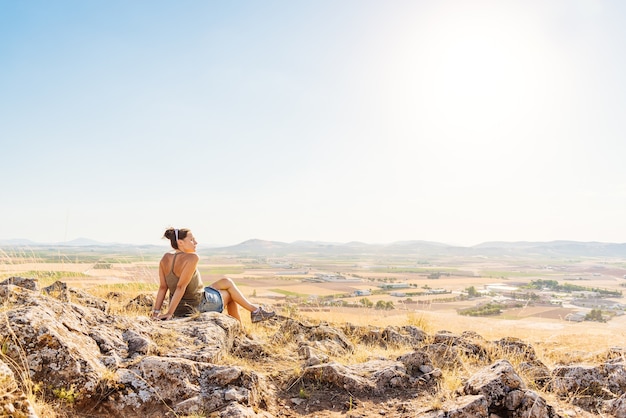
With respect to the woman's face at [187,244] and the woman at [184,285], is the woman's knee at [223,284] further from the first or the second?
the woman's face at [187,244]

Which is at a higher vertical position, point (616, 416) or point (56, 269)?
point (56, 269)

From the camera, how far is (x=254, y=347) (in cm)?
607

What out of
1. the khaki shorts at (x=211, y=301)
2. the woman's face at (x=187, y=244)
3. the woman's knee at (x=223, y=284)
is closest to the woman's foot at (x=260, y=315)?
the khaki shorts at (x=211, y=301)

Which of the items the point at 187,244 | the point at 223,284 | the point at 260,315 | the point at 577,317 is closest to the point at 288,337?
the point at 260,315

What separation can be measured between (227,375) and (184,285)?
2.94 m

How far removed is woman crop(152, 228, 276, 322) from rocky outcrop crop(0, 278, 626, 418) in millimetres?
734

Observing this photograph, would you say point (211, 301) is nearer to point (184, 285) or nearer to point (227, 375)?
point (184, 285)

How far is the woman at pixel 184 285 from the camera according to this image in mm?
6852

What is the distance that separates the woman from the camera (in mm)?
6852

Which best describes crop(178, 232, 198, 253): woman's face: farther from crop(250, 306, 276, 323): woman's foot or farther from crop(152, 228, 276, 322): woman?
crop(250, 306, 276, 323): woman's foot

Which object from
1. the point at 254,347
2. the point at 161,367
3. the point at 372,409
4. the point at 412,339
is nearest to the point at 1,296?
the point at 161,367

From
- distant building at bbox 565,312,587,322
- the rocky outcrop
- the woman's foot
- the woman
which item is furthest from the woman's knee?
distant building at bbox 565,312,587,322

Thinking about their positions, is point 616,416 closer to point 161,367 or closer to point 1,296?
point 161,367

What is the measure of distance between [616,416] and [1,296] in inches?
266
